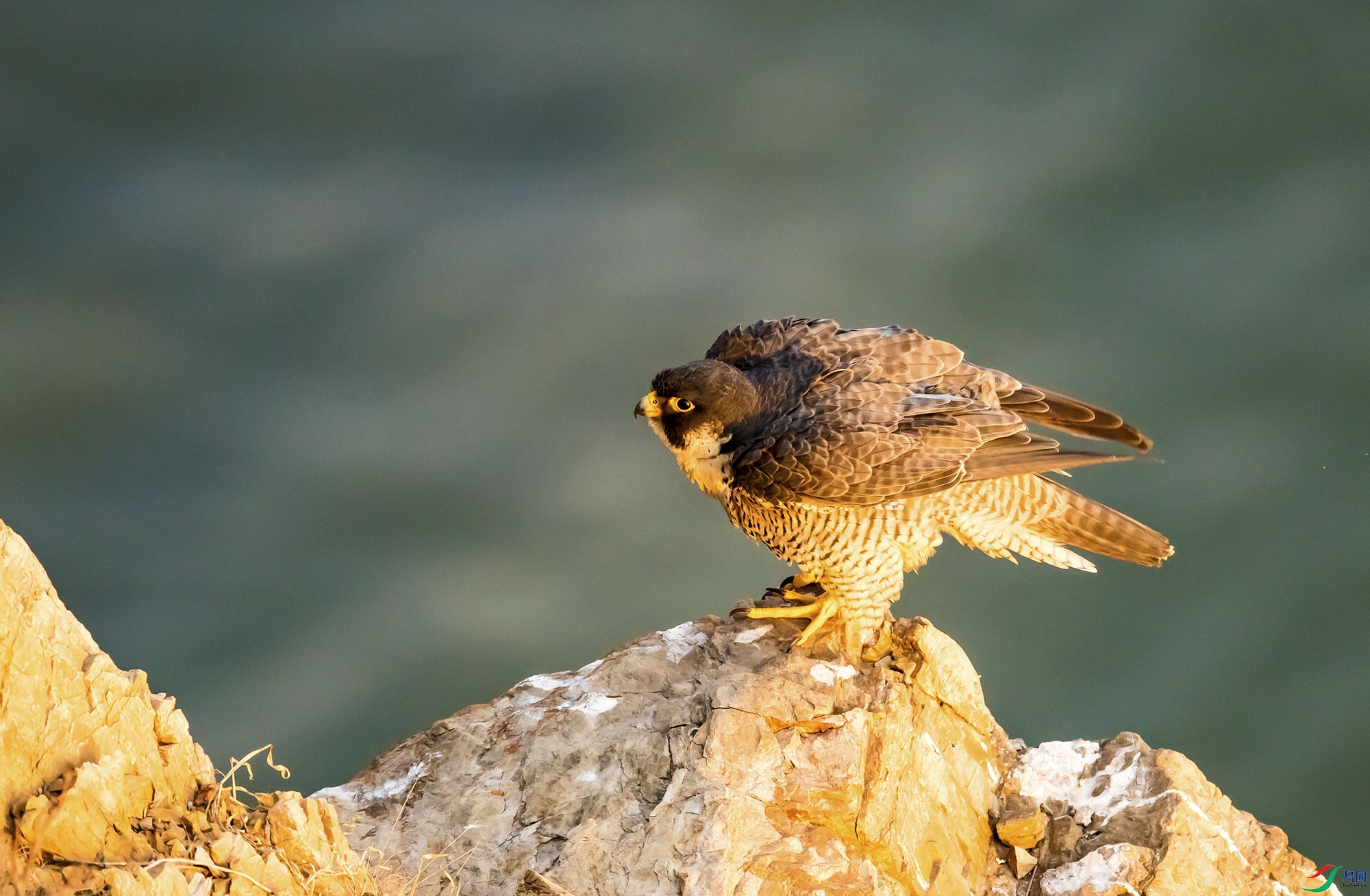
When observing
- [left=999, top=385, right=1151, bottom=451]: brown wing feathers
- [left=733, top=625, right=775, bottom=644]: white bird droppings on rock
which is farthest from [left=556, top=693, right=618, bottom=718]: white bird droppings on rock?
[left=999, top=385, right=1151, bottom=451]: brown wing feathers

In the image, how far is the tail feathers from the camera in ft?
13.8

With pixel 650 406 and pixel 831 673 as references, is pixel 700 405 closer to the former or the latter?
pixel 650 406

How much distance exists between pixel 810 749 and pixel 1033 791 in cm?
81

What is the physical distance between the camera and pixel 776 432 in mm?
3949

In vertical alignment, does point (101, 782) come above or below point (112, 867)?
above

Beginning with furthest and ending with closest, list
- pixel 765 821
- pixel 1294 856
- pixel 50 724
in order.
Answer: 1. pixel 1294 856
2. pixel 765 821
3. pixel 50 724

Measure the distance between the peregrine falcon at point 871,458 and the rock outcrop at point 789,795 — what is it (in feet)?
0.95

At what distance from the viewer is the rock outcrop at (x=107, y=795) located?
99.7 inches

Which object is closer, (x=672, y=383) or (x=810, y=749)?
(x=810, y=749)

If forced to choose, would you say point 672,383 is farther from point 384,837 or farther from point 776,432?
point 384,837

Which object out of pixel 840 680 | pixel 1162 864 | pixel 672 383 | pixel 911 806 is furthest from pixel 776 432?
pixel 1162 864

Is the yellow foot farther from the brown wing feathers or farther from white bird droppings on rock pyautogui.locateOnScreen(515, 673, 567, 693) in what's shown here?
the brown wing feathers

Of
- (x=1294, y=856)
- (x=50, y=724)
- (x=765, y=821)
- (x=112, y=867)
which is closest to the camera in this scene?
(x=112, y=867)

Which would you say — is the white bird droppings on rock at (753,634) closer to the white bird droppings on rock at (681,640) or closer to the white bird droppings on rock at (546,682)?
Answer: the white bird droppings on rock at (681,640)
